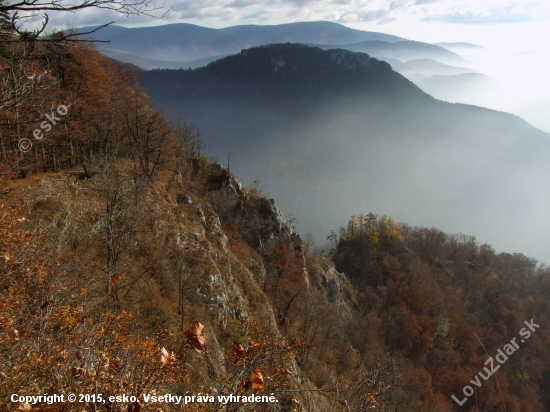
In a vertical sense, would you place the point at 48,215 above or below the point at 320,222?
above

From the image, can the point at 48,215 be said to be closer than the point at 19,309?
No

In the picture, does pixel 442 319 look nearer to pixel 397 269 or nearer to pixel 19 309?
pixel 397 269

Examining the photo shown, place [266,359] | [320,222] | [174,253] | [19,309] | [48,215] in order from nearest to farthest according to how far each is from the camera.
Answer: [266,359], [19,309], [48,215], [174,253], [320,222]

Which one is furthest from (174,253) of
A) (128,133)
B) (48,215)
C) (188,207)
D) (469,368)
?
(469,368)

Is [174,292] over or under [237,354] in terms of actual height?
under

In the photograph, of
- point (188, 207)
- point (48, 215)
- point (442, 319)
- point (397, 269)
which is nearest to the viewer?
point (48, 215)

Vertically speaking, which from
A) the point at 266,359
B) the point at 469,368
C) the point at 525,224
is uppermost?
the point at 266,359

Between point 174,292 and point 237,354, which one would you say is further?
point 174,292
